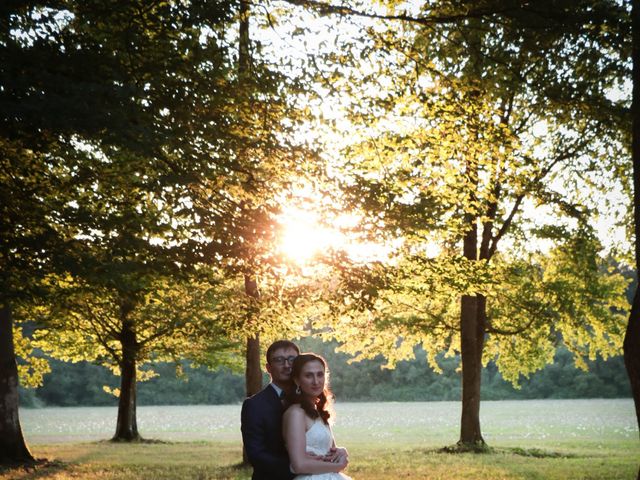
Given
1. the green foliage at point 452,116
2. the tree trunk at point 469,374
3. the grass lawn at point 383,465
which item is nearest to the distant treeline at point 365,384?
the grass lawn at point 383,465

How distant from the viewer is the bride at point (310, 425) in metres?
5.75

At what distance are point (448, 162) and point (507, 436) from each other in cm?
2370

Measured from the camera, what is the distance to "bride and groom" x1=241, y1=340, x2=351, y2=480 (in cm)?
579

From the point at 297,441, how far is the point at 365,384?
9315cm

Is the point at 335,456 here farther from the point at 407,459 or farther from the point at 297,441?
the point at 407,459

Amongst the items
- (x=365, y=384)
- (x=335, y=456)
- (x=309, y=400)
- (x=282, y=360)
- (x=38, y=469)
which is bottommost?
(x=365, y=384)

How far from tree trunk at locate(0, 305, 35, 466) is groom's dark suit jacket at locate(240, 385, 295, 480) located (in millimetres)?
14624

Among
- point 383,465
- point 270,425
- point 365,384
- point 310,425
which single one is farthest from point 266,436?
point 365,384

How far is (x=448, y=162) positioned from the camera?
1397 centimetres

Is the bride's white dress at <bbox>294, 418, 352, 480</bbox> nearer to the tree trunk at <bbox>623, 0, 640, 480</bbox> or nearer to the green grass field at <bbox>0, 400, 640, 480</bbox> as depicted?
the tree trunk at <bbox>623, 0, 640, 480</bbox>

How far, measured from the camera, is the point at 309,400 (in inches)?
231

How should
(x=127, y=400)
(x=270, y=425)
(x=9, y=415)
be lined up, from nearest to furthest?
1. (x=270, y=425)
2. (x=9, y=415)
3. (x=127, y=400)

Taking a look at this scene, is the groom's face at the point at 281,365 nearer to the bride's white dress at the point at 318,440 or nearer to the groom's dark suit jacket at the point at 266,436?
the groom's dark suit jacket at the point at 266,436

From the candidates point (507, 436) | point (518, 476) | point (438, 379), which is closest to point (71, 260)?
point (518, 476)
